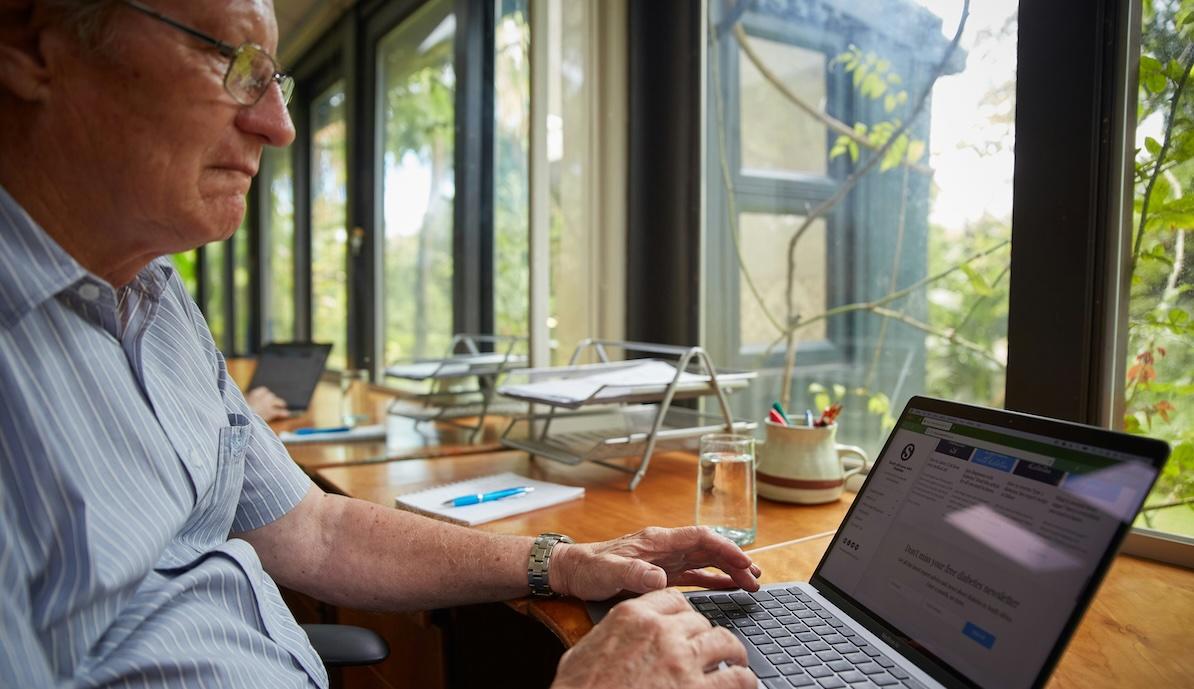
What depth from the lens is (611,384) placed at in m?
1.37

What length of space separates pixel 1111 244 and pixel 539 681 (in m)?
1.18

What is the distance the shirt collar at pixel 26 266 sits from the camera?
69 cm

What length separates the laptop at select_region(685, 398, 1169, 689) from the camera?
0.60 metres

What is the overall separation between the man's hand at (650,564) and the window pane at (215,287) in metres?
5.86

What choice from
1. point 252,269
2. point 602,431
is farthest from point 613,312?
point 252,269

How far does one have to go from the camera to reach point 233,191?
2.77 ft

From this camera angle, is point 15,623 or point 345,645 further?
point 345,645

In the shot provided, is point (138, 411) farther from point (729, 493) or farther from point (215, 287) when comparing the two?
point (215, 287)

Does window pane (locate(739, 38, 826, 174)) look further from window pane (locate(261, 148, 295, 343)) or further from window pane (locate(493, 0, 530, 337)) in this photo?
window pane (locate(261, 148, 295, 343))

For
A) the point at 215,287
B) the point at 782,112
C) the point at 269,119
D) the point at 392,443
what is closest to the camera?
the point at 269,119

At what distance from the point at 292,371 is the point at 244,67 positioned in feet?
6.05

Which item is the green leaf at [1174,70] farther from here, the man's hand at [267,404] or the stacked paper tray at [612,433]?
the man's hand at [267,404]

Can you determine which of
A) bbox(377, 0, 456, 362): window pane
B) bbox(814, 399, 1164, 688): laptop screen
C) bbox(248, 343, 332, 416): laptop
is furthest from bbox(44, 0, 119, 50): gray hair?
bbox(377, 0, 456, 362): window pane

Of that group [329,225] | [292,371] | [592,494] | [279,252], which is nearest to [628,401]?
[592,494]
